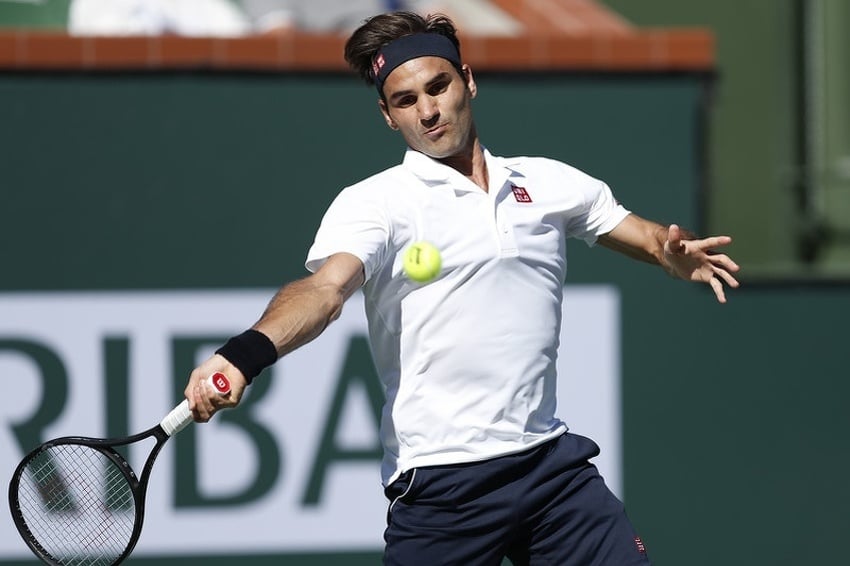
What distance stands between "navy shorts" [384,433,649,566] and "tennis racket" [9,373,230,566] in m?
0.66

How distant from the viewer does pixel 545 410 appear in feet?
12.2

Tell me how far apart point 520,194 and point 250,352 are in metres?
0.98

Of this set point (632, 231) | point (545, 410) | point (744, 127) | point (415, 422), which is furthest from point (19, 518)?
point (744, 127)

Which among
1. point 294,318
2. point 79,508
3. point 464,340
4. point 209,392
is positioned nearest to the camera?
point 209,392

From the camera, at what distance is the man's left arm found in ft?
12.4

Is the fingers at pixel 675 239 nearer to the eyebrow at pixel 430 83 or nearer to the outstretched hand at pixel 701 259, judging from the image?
the outstretched hand at pixel 701 259

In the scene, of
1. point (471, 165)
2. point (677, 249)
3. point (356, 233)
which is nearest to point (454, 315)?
point (356, 233)

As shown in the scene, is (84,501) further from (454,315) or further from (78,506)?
(454,315)

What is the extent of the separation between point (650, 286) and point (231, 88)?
1.90 meters

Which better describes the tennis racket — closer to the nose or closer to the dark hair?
the nose

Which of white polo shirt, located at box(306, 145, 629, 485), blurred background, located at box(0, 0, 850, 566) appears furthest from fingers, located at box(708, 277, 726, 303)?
blurred background, located at box(0, 0, 850, 566)

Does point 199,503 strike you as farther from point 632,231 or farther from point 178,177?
point 632,231

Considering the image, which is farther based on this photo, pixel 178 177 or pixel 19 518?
pixel 178 177

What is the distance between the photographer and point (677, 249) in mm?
3811
